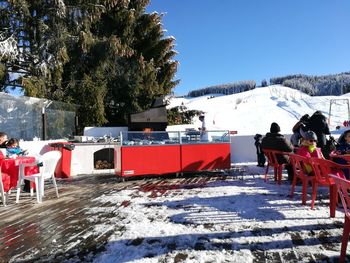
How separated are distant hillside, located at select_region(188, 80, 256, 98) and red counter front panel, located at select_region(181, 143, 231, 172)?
314 ft

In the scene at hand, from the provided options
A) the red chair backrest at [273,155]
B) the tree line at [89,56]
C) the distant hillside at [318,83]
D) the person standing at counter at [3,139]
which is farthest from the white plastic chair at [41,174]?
the distant hillside at [318,83]

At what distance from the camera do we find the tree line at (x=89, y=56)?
16.2 metres

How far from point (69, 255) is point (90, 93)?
1570cm

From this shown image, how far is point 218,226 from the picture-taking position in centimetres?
404

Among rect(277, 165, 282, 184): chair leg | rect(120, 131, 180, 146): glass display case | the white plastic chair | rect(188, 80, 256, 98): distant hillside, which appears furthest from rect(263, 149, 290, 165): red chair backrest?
rect(188, 80, 256, 98): distant hillside

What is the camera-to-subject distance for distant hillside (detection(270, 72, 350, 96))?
88.6 m

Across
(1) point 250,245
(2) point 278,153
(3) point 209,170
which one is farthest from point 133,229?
(3) point 209,170

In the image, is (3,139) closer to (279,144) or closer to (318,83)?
(279,144)

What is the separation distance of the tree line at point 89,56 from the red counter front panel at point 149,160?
28.8 feet

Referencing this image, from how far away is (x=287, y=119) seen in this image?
45.6m

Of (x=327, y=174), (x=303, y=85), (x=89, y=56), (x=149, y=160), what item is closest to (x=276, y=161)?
(x=327, y=174)

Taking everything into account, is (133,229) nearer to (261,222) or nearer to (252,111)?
(261,222)

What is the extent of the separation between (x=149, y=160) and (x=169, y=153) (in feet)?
1.81

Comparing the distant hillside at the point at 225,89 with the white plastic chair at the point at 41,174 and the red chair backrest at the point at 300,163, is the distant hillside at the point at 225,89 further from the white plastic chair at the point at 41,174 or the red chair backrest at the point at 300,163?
the red chair backrest at the point at 300,163
